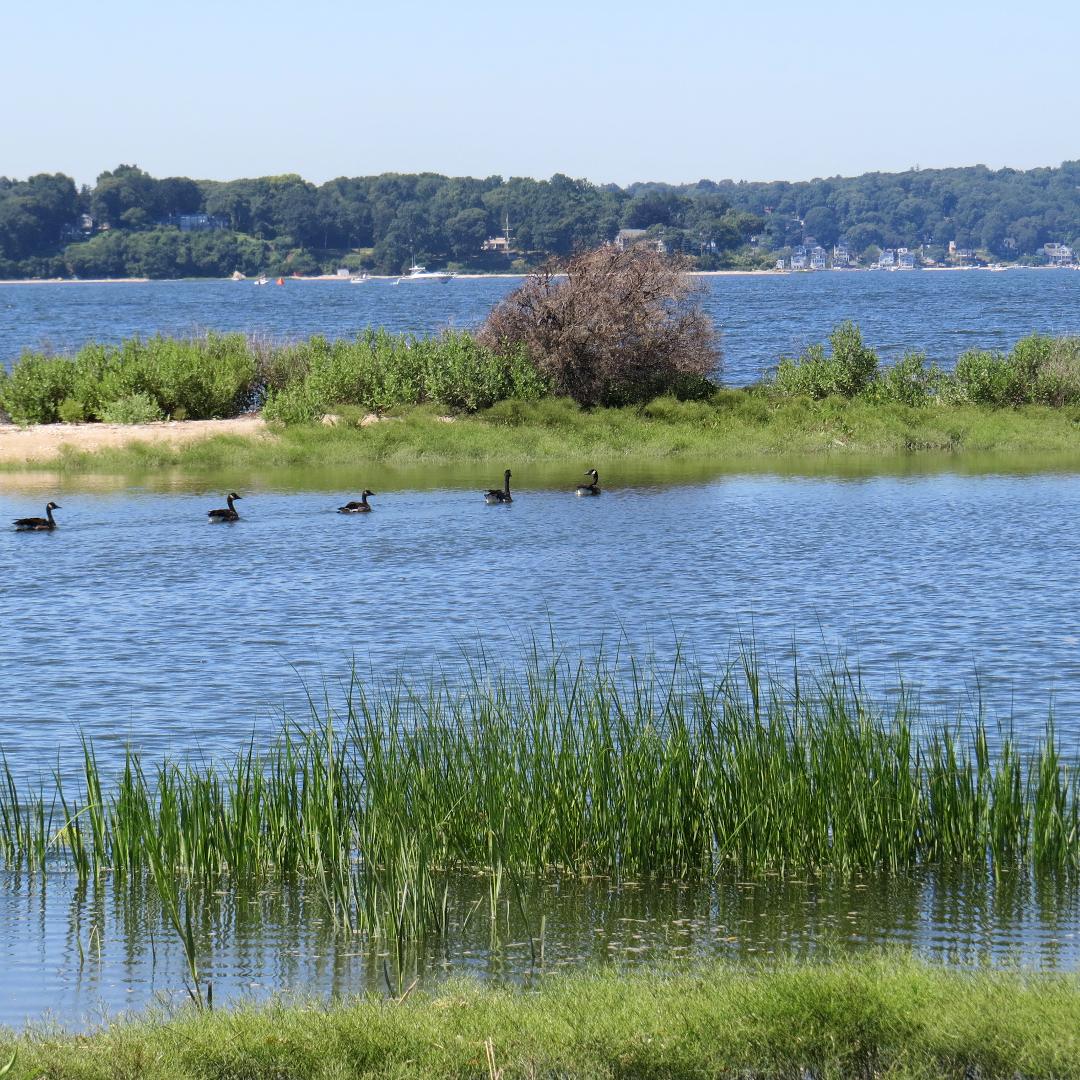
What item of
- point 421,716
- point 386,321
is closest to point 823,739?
point 421,716

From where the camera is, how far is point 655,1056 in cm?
602

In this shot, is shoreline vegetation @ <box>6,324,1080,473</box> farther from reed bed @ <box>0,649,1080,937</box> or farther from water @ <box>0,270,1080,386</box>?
reed bed @ <box>0,649,1080,937</box>

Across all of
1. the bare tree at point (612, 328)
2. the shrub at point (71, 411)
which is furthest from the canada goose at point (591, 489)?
the shrub at point (71, 411)

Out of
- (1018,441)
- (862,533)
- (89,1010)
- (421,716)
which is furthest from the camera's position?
(1018,441)

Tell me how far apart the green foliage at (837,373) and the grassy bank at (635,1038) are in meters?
36.2

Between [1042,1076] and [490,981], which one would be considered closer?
[1042,1076]

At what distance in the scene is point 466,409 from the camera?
3947cm

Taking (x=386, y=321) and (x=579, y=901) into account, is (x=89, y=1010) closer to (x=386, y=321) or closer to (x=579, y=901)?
(x=579, y=901)

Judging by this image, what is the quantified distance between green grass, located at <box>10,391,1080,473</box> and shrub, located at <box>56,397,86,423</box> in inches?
125

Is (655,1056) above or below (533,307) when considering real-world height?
below

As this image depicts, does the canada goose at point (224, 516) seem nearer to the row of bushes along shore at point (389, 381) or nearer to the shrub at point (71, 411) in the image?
the row of bushes along shore at point (389, 381)

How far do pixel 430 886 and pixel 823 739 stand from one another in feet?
10.1

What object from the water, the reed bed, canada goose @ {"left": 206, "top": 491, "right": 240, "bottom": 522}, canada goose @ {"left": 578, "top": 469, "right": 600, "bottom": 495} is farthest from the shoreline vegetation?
the reed bed

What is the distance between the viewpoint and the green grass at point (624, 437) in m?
35.7
